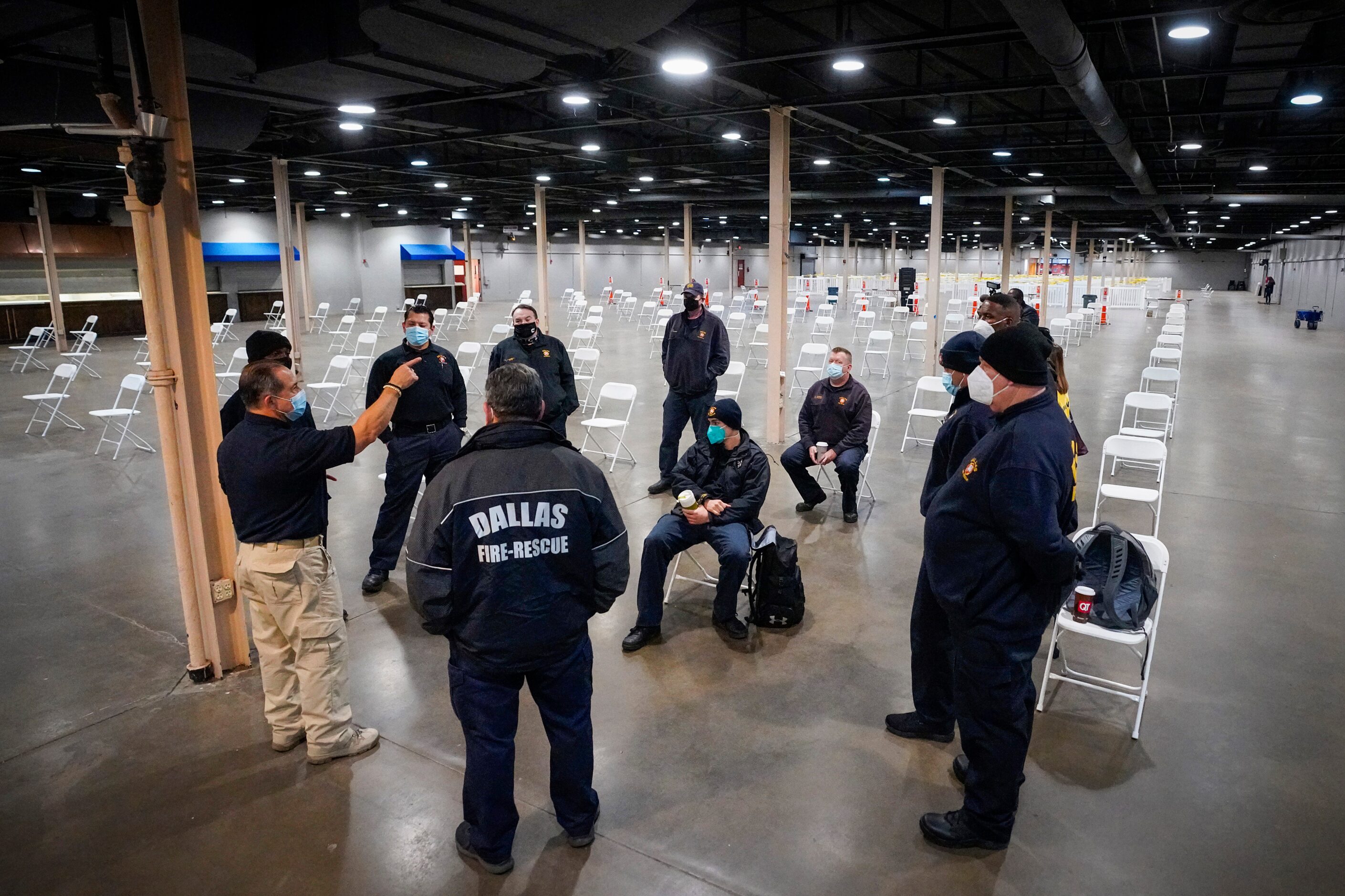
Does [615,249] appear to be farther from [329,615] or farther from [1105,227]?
[329,615]

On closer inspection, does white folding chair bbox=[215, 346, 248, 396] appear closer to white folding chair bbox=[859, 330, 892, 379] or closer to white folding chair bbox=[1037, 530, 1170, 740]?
white folding chair bbox=[859, 330, 892, 379]

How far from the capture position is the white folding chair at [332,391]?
10.8 metres

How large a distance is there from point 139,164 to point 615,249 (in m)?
43.9

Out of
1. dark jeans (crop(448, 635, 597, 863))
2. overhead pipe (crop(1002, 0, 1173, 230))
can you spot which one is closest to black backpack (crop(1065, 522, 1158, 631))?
dark jeans (crop(448, 635, 597, 863))

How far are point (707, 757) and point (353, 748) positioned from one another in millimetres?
1469

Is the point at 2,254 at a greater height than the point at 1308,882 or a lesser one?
greater

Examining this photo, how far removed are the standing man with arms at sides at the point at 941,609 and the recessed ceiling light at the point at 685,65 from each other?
13.4 feet

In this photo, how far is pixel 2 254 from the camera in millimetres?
21953

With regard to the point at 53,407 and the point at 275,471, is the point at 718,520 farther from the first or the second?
the point at 53,407

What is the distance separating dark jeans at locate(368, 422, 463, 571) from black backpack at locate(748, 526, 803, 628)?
1.94 m

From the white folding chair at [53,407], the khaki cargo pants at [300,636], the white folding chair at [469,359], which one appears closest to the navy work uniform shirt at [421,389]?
the khaki cargo pants at [300,636]

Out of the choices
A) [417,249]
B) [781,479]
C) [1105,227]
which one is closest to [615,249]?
[417,249]

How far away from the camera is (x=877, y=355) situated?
1736cm

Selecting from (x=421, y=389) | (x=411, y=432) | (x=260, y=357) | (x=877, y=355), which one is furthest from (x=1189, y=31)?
(x=877, y=355)
